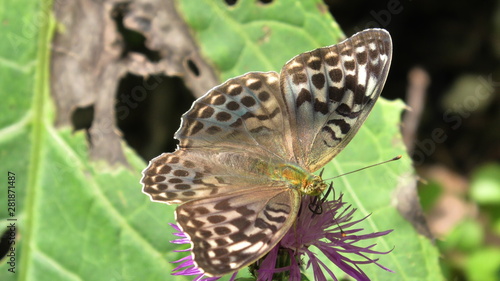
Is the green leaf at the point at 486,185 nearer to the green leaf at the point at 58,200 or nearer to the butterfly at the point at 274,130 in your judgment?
the butterfly at the point at 274,130

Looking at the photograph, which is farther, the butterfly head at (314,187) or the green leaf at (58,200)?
the green leaf at (58,200)

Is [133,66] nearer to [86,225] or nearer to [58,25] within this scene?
[58,25]

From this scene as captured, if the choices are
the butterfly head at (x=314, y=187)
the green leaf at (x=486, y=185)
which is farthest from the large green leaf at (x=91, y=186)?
the green leaf at (x=486, y=185)

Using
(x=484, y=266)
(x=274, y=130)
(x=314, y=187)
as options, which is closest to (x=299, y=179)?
(x=314, y=187)

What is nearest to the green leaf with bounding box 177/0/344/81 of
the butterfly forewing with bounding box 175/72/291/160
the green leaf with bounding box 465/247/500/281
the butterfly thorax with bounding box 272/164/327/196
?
the butterfly forewing with bounding box 175/72/291/160

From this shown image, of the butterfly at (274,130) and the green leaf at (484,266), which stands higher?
the butterfly at (274,130)

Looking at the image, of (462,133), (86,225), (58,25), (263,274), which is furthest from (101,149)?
(462,133)
